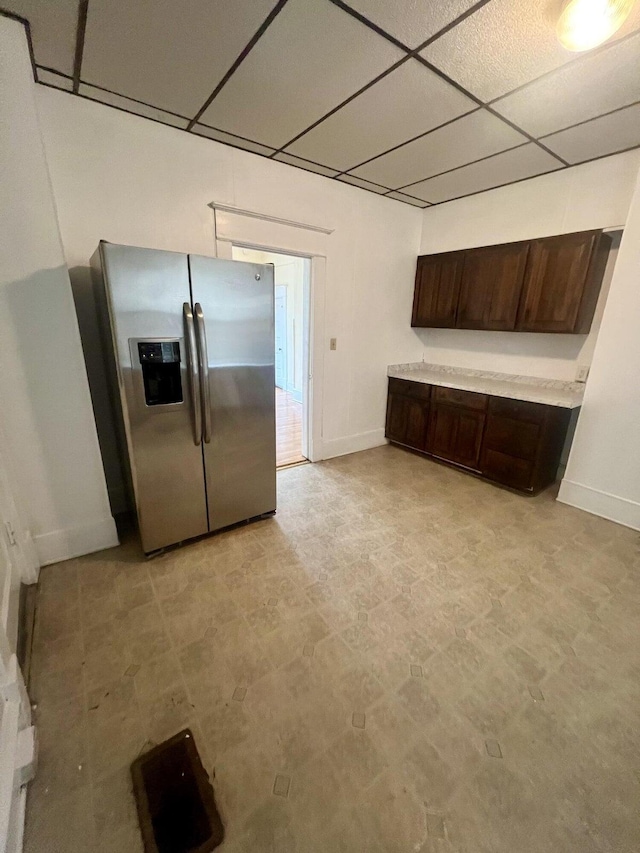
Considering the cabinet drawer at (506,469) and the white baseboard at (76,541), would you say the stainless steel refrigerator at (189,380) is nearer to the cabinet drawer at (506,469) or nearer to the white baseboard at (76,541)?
the white baseboard at (76,541)

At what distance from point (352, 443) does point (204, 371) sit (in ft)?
7.37

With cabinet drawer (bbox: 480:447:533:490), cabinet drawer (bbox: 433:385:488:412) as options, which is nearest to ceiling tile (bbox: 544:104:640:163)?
cabinet drawer (bbox: 433:385:488:412)

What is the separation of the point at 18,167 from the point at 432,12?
78.8 inches

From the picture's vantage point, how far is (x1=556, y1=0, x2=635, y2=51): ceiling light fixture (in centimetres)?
127

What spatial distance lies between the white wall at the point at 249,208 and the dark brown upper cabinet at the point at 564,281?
53.3 inches

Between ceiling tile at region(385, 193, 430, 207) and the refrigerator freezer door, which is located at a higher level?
ceiling tile at region(385, 193, 430, 207)

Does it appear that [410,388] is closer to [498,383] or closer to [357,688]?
[498,383]

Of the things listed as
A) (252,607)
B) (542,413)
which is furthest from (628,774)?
(542,413)

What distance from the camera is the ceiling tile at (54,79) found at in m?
1.79

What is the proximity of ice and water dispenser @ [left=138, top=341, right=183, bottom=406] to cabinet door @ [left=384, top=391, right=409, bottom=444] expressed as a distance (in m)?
2.60

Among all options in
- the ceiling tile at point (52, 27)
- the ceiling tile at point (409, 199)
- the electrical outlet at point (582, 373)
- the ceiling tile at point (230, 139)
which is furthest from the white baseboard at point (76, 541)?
the electrical outlet at point (582, 373)

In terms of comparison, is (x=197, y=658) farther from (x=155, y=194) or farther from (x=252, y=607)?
(x=155, y=194)

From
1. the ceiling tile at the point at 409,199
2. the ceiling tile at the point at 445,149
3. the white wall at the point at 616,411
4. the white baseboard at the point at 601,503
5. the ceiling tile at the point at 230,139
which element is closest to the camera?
the ceiling tile at the point at 445,149

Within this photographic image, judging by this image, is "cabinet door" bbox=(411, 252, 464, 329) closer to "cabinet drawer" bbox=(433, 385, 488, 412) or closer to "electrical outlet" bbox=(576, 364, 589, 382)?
"cabinet drawer" bbox=(433, 385, 488, 412)
